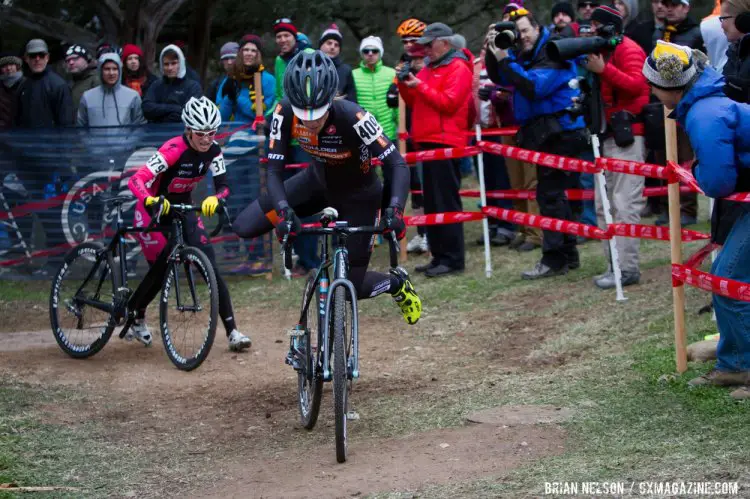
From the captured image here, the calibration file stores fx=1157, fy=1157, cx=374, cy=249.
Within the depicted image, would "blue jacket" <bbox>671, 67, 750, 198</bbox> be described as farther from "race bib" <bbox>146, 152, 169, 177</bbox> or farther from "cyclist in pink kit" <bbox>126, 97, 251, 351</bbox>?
"race bib" <bbox>146, 152, 169, 177</bbox>

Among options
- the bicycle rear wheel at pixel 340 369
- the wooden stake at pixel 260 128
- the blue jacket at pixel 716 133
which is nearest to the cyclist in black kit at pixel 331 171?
the bicycle rear wheel at pixel 340 369

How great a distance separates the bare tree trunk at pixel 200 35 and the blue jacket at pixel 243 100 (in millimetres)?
4365

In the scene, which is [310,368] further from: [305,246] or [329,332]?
[305,246]

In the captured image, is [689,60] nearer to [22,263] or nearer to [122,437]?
[122,437]

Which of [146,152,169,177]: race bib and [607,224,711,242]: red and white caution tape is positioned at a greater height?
[146,152,169,177]: race bib

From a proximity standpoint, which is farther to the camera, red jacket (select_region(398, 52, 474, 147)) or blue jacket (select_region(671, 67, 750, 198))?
red jacket (select_region(398, 52, 474, 147))

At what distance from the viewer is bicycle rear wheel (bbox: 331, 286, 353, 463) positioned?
6.62 meters

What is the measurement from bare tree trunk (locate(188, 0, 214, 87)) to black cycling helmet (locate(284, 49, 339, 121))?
1120 cm

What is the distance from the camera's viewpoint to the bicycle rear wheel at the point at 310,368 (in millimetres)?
7296

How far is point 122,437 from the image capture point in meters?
7.74

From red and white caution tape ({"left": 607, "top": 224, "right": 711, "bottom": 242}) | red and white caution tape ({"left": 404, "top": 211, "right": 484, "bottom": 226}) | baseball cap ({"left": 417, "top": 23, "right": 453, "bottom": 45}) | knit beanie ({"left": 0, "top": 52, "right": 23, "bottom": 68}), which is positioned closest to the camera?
red and white caution tape ({"left": 607, "top": 224, "right": 711, "bottom": 242})

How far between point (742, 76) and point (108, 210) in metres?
7.70

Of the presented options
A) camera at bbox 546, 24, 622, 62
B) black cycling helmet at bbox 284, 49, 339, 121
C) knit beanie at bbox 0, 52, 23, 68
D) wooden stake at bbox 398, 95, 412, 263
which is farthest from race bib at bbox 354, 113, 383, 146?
knit beanie at bbox 0, 52, 23, 68

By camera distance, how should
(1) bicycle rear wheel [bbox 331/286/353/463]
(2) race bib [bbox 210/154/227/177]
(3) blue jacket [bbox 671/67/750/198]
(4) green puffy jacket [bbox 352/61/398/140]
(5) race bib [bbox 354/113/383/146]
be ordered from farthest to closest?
(4) green puffy jacket [bbox 352/61/398/140] < (2) race bib [bbox 210/154/227/177] < (5) race bib [bbox 354/113/383/146] < (3) blue jacket [bbox 671/67/750/198] < (1) bicycle rear wheel [bbox 331/286/353/463]
